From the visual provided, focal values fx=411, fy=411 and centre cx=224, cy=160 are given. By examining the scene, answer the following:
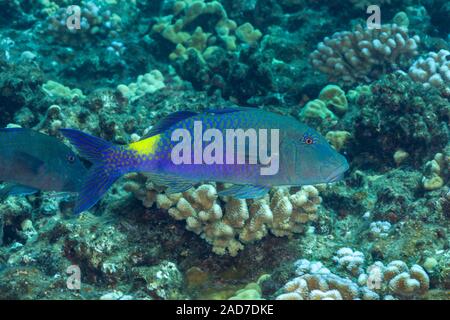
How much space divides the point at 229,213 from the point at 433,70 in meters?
5.38

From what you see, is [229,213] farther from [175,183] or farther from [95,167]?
[95,167]

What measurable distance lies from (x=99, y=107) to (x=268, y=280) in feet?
13.0

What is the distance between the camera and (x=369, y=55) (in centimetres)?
838

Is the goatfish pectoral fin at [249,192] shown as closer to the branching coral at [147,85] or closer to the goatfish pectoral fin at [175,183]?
the goatfish pectoral fin at [175,183]

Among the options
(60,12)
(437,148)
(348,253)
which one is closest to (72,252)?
(348,253)

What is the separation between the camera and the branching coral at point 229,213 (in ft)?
13.8

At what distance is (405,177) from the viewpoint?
5.14 metres

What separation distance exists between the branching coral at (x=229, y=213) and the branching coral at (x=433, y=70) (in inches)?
169

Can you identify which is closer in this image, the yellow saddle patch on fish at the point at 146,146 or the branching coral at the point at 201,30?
the yellow saddle patch on fish at the point at 146,146

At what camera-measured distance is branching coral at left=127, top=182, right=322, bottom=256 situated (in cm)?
421

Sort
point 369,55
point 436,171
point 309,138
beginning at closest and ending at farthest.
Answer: point 309,138
point 436,171
point 369,55

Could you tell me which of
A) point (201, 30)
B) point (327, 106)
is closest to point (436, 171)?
point (327, 106)

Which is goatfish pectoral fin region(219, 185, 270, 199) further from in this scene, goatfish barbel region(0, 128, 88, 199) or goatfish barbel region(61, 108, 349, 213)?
goatfish barbel region(0, 128, 88, 199)

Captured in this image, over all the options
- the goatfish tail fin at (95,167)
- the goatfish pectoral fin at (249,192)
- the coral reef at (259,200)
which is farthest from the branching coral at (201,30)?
the goatfish pectoral fin at (249,192)
